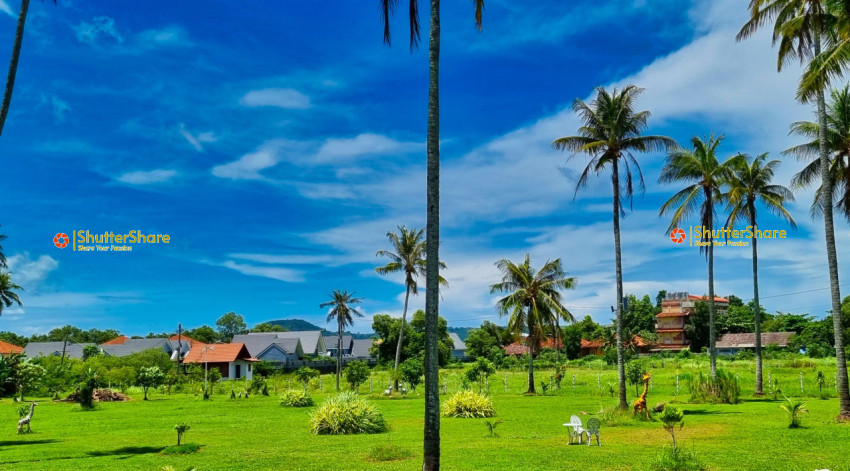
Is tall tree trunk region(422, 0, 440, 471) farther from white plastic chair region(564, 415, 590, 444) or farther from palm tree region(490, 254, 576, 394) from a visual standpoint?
palm tree region(490, 254, 576, 394)

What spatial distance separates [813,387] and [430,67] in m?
33.9

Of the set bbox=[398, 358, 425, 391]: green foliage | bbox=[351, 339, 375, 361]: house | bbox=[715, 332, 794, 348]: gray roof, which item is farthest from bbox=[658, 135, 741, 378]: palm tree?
bbox=[351, 339, 375, 361]: house

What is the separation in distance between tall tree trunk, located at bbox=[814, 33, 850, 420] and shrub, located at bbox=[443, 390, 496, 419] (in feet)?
43.9

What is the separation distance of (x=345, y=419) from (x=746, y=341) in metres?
75.1

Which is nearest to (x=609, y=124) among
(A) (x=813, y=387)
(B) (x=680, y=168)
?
(B) (x=680, y=168)

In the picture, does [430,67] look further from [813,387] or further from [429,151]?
[813,387]

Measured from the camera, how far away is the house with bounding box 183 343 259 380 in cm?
6800

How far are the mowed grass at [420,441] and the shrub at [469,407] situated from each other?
59.8 inches

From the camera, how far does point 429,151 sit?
11648 millimetres

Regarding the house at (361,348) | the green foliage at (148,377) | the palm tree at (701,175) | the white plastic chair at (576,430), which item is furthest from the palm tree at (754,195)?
the house at (361,348)

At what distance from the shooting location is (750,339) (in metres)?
79.4

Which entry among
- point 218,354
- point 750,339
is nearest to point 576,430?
point 218,354

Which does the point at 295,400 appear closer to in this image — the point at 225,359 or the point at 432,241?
the point at 432,241

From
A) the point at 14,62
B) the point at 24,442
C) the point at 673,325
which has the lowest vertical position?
the point at 24,442
